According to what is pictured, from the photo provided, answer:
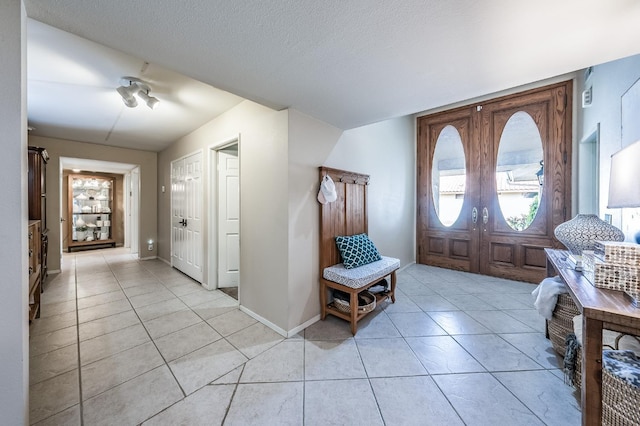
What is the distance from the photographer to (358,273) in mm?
2250

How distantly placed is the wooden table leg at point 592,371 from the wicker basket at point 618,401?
0.09m

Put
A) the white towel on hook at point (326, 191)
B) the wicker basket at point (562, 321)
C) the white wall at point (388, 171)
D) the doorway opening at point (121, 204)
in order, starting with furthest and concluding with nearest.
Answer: the doorway opening at point (121, 204) < the white wall at point (388, 171) < the white towel on hook at point (326, 191) < the wicker basket at point (562, 321)

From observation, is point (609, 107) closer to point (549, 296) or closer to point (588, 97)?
point (588, 97)

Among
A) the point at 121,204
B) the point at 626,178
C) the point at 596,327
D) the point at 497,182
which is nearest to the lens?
the point at 596,327

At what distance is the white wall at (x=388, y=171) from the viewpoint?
119 inches

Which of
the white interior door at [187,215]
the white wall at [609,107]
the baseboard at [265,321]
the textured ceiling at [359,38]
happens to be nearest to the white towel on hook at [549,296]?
the white wall at [609,107]

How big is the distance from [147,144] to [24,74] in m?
4.02

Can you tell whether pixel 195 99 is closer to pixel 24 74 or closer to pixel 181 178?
pixel 24 74

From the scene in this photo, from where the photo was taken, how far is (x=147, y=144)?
448 centimetres

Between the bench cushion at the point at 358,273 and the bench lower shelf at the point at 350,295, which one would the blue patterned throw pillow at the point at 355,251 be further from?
the bench lower shelf at the point at 350,295

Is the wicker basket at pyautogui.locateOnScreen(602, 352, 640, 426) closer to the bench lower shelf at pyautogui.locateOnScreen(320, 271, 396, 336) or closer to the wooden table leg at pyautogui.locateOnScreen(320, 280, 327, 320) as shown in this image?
the bench lower shelf at pyautogui.locateOnScreen(320, 271, 396, 336)

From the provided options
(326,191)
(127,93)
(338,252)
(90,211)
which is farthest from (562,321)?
(90,211)

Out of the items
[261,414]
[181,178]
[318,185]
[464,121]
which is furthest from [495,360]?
[181,178]

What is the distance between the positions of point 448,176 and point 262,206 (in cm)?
349
